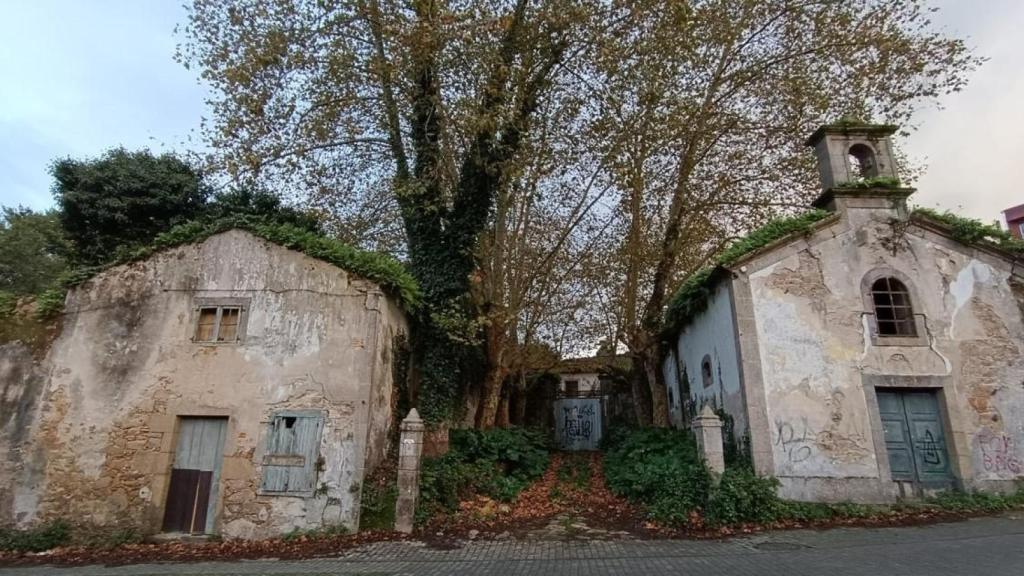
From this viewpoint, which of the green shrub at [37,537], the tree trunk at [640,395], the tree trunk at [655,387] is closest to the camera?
the green shrub at [37,537]

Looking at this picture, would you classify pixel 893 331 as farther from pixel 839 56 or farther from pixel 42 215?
pixel 42 215

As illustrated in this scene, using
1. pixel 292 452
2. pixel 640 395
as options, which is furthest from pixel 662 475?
pixel 640 395

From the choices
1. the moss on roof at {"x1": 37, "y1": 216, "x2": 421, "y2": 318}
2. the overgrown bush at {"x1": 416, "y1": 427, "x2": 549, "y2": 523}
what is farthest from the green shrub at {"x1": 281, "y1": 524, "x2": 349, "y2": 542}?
the moss on roof at {"x1": 37, "y1": 216, "x2": 421, "y2": 318}

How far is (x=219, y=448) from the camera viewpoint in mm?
10727

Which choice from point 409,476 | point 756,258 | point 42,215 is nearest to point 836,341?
point 756,258

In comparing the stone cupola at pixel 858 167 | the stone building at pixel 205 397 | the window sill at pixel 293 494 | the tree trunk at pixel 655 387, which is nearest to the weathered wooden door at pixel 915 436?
the stone cupola at pixel 858 167

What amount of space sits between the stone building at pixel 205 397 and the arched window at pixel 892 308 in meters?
10.7

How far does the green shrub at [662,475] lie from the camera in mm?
10320

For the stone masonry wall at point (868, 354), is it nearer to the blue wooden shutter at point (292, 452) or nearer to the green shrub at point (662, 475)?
the green shrub at point (662, 475)

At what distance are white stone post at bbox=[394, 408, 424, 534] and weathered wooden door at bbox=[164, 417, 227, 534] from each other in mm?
3556

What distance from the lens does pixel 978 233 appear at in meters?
11.8

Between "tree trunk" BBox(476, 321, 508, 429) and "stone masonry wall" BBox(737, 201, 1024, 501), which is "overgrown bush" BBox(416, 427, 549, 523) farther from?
"stone masonry wall" BBox(737, 201, 1024, 501)

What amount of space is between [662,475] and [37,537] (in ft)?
38.7

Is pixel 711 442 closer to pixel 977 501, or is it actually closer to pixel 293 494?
pixel 977 501
